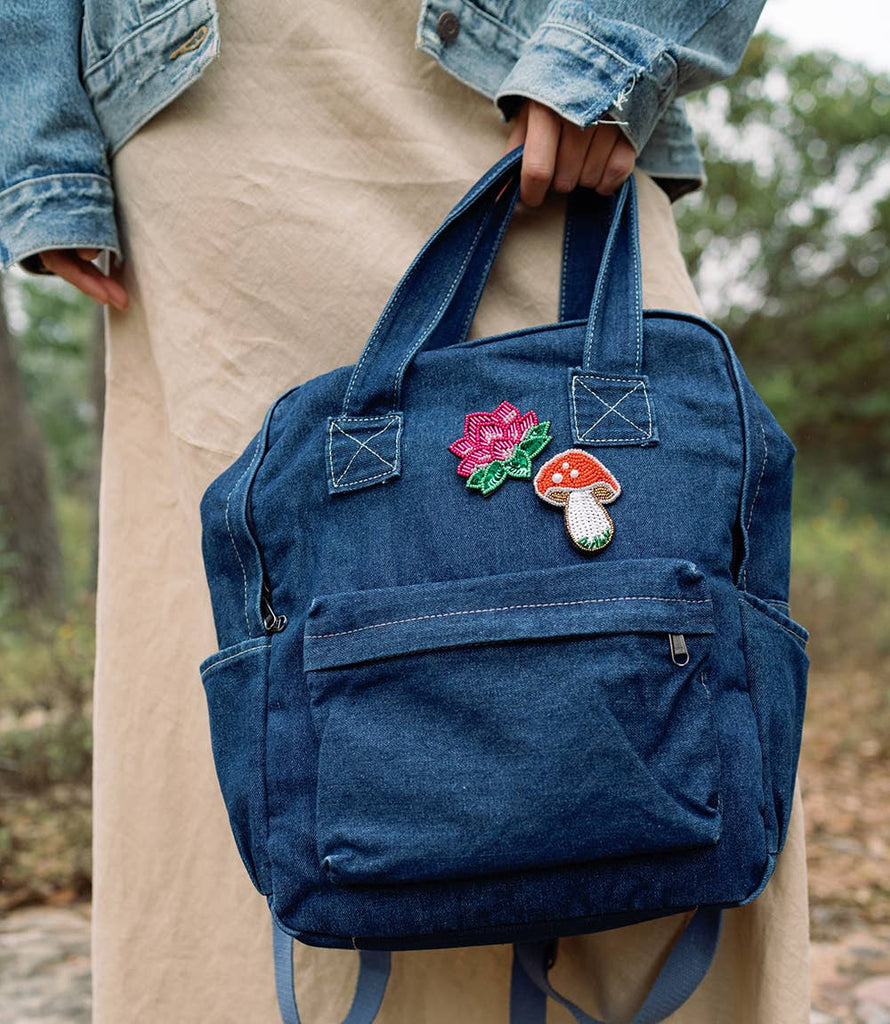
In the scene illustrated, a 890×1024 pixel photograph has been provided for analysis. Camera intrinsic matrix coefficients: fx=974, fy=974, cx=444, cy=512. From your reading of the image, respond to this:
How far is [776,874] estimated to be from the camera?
1229 mm

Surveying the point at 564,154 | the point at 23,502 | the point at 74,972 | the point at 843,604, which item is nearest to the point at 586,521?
the point at 564,154

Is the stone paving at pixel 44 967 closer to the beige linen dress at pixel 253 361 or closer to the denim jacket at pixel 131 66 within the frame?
the beige linen dress at pixel 253 361

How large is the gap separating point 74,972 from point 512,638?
1644mm

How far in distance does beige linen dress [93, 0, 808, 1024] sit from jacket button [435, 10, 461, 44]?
56mm

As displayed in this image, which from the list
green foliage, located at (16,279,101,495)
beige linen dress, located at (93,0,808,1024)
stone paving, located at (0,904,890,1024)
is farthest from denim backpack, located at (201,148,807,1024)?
green foliage, located at (16,279,101,495)

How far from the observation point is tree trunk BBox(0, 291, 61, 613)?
4.81 meters

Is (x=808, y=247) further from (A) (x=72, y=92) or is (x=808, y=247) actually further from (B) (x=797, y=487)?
(A) (x=72, y=92)

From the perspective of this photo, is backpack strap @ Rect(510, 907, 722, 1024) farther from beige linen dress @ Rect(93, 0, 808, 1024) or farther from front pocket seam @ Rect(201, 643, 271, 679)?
front pocket seam @ Rect(201, 643, 271, 679)

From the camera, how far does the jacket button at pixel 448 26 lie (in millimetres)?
1291

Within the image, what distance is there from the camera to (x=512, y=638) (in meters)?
1.02

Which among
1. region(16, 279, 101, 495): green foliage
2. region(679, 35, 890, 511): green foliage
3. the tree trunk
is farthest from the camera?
region(679, 35, 890, 511): green foliage

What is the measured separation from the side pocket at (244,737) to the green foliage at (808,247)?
932 cm

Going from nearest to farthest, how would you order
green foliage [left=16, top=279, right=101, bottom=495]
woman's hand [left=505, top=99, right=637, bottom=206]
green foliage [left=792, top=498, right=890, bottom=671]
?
woman's hand [left=505, top=99, right=637, bottom=206]
green foliage [left=792, top=498, right=890, bottom=671]
green foliage [left=16, top=279, right=101, bottom=495]

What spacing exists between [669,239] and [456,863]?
0.91 meters
